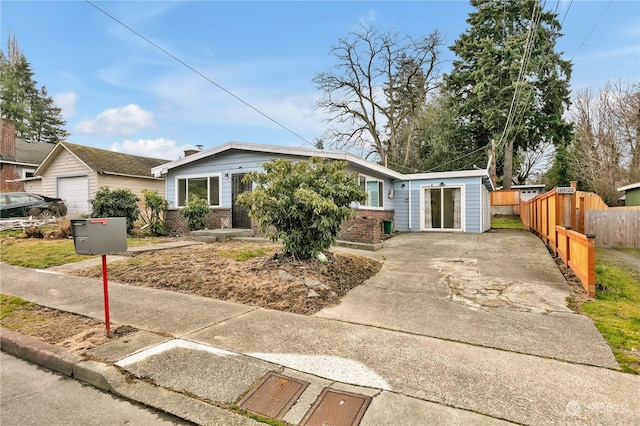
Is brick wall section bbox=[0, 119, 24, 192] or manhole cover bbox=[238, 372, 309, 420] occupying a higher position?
brick wall section bbox=[0, 119, 24, 192]

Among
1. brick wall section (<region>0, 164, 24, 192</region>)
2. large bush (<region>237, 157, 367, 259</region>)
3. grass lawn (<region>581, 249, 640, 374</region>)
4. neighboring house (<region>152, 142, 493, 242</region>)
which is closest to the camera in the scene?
grass lawn (<region>581, 249, 640, 374</region>)

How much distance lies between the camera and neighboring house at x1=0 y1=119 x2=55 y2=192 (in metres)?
20.7

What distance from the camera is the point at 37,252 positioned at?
8680 mm

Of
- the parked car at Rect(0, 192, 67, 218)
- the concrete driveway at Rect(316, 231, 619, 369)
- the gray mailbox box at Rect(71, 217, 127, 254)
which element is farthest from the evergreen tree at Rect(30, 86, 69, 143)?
the concrete driveway at Rect(316, 231, 619, 369)

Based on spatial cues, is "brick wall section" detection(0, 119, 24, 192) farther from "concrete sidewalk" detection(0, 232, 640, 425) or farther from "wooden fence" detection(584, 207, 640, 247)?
"wooden fence" detection(584, 207, 640, 247)

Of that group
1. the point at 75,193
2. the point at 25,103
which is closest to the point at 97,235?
the point at 75,193

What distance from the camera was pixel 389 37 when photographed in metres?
26.4

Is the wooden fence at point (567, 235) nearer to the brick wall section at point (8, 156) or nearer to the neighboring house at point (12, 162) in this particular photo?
the neighboring house at point (12, 162)

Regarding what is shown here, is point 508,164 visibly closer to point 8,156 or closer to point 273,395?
point 273,395

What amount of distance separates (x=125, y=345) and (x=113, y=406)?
0.93 meters

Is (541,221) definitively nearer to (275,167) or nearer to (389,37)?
(275,167)

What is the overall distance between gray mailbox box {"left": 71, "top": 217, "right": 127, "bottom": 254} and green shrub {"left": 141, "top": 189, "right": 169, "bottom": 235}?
10.0 metres

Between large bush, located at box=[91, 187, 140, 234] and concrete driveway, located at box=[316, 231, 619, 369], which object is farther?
large bush, located at box=[91, 187, 140, 234]

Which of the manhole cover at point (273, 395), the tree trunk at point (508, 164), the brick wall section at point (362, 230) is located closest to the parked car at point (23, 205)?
the brick wall section at point (362, 230)
